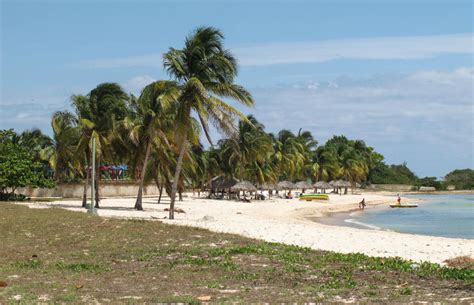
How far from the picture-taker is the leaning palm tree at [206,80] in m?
25.4

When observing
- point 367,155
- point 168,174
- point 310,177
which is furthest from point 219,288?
point 367,155

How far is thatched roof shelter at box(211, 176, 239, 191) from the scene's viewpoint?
6044cm

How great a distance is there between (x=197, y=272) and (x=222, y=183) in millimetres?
48773

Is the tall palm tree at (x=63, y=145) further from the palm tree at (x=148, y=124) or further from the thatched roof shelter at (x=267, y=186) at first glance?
the thatched roof shelter at (x=267, y=186)

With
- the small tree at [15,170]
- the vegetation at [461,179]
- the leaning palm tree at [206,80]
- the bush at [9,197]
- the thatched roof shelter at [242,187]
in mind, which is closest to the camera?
the leaning palm tree at [206,80]

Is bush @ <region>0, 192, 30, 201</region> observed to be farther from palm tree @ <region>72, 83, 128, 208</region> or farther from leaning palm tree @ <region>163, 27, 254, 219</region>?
leaning palm tree @ <region>163, 27, 254, 219</region>

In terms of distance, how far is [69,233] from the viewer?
60.1 ft

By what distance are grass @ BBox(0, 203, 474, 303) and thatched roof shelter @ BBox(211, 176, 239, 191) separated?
42.1 meters

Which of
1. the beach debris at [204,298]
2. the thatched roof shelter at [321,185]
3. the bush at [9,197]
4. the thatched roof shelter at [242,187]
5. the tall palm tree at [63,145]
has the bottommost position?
the beach debris at [204,298]

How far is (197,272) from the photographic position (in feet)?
40.2

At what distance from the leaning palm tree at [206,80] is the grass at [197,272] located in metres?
8.13

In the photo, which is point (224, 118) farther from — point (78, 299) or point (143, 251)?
point (78, 299)

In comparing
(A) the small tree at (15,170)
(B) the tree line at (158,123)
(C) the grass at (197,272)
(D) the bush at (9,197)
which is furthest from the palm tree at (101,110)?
(C) the grass at (197,272)

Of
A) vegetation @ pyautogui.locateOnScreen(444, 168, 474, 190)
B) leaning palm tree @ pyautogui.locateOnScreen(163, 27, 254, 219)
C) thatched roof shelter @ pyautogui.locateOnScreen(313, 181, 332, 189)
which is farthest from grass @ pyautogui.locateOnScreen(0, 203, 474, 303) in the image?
vegetation @ pyautogui.locateOnScreen(444, 168, 474, 190)
